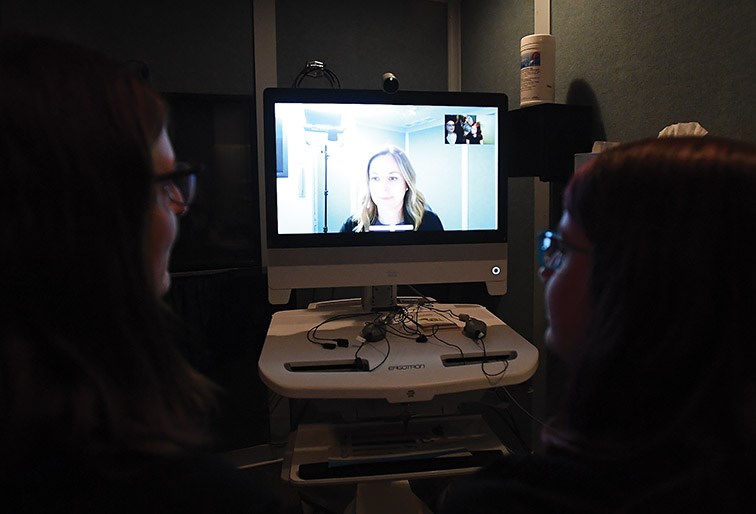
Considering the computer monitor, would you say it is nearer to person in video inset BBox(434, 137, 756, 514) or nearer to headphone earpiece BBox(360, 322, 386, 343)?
headphone earpiece BBox(360, 322, 386, 343)

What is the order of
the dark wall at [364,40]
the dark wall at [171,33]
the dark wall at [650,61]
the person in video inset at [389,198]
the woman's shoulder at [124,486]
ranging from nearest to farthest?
the woman's shoulder at [124,486]
the dark wall at [650,61]
the person in video inset at [389,198]
the dark wall at [171,33]
the dark wall at [364,40]

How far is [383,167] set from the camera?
4.38 ft

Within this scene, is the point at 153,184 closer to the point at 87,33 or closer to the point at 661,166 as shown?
the point at 661,166

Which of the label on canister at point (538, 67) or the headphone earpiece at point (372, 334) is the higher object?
the label on canister at point (538, 67)

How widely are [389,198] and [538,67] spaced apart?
0.48 m

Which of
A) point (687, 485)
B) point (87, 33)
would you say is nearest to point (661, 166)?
point (687, 485)

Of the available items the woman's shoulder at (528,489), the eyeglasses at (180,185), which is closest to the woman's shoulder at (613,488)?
the woman's shoulder at (528,489)

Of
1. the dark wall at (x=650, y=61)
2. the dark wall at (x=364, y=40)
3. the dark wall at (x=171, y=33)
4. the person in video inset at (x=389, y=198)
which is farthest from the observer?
the dark wall at (x=364, y=40)

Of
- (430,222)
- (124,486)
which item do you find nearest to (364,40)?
(430,222)

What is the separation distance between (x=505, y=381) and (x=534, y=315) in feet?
2.18

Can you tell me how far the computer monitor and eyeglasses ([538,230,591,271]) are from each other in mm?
559

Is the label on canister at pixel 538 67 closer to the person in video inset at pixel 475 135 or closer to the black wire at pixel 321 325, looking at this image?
the person in video inset at pixel 475 135

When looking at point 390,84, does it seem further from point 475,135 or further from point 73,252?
point 73,252

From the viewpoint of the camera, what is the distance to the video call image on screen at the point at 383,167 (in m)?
1.30
